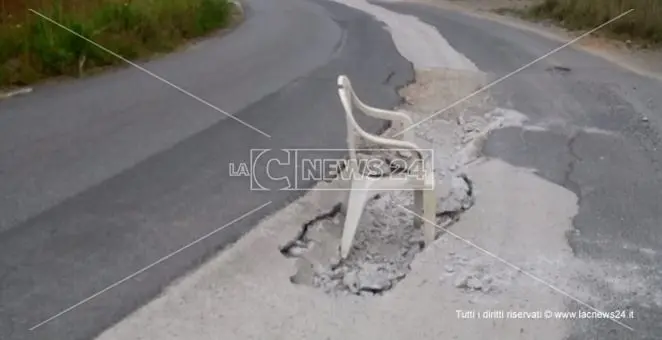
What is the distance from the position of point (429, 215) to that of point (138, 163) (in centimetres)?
273

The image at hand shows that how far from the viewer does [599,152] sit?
703 cm

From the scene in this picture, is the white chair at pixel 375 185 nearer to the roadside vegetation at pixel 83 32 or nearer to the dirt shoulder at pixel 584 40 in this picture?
the roadside vegetation at pixel 83 32

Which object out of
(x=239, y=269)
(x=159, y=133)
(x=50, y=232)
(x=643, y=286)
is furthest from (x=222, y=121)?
(x=643, y=286)

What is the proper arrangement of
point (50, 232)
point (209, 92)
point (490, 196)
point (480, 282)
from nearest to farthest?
point (480, 282)
point (50, 232)
point (490, 196)
point (209, 92)

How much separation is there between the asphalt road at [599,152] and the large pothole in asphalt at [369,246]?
38.0 inches

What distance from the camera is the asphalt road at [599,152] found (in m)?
4.34

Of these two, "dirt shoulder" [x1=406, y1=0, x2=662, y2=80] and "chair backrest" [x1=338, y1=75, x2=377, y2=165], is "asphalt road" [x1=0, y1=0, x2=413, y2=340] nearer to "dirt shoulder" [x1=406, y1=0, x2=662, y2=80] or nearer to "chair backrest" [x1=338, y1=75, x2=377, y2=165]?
"chair backrest" [x1=338, y1=75, x2=377, y2=165]

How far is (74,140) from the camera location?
707 centimetres

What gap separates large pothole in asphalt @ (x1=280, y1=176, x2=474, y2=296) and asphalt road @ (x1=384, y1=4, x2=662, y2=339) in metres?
0.97

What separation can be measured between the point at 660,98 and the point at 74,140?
6741mm

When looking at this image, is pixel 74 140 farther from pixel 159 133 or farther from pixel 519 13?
pixel 519 13
